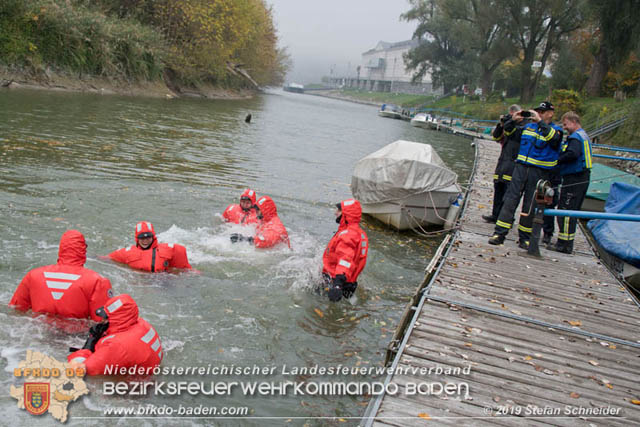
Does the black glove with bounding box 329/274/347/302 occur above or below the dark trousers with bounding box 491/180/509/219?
below

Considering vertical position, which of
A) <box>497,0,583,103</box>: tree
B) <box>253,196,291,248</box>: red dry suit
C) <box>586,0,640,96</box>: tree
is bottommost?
<box>253,196,291,248</box>: red dry suit

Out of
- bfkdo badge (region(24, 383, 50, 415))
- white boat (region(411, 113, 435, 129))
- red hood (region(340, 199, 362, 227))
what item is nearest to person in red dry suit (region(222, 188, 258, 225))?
red hood (region(340, 199, 362, 227))

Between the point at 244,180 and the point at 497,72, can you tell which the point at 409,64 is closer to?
the point at 497,72

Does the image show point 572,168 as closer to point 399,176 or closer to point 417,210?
point 417,210

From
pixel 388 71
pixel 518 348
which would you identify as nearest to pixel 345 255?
pixel 518 348

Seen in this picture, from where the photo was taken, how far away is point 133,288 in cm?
671

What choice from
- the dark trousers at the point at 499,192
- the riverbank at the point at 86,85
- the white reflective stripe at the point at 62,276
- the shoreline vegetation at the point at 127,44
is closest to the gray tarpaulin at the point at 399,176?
the dark trousers at the point at 499,192

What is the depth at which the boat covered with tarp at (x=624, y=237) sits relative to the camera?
29.7 ft

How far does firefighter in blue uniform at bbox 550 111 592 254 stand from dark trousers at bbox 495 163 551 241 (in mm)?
647

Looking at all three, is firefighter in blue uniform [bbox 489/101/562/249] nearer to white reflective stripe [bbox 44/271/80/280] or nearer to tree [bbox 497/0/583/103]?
white reflective stripe [bbox 44/271/80/280]

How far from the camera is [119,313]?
4.38 meters

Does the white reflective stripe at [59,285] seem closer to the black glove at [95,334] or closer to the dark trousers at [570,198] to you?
the black glove at [95,334]

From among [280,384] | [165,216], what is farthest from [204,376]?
[165,216]

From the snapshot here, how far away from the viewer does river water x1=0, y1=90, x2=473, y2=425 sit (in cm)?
496
